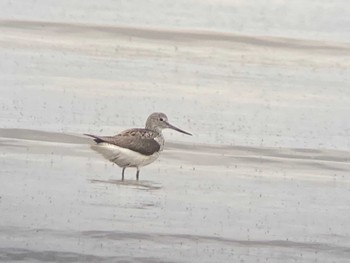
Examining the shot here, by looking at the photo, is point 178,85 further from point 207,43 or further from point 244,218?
point 244,218

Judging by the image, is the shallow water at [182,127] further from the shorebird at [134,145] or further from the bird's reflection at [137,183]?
the shorebird at [134,145]

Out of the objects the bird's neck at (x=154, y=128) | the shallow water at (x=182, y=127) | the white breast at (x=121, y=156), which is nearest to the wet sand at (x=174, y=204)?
the shallow water at (x=182, y=127)

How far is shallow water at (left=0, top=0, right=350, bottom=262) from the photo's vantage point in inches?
415

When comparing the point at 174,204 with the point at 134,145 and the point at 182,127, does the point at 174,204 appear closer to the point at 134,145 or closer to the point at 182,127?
the point at 134,145

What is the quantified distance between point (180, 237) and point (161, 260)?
84cm

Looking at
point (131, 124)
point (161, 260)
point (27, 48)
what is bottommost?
point (161, 260)

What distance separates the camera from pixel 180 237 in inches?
415

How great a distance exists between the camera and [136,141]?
14.1 m

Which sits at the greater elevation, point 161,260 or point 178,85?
point 178,85

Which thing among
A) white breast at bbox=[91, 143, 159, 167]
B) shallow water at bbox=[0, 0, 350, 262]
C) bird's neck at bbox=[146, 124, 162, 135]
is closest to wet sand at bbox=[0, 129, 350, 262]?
shallow water at bbox=[0, 0, 350, 262]

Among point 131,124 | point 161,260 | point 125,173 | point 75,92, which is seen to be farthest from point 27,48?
point 161,260

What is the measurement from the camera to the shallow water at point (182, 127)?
415 inches

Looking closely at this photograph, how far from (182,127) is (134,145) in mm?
1454

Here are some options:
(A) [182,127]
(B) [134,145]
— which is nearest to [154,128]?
(B) [134,145]
